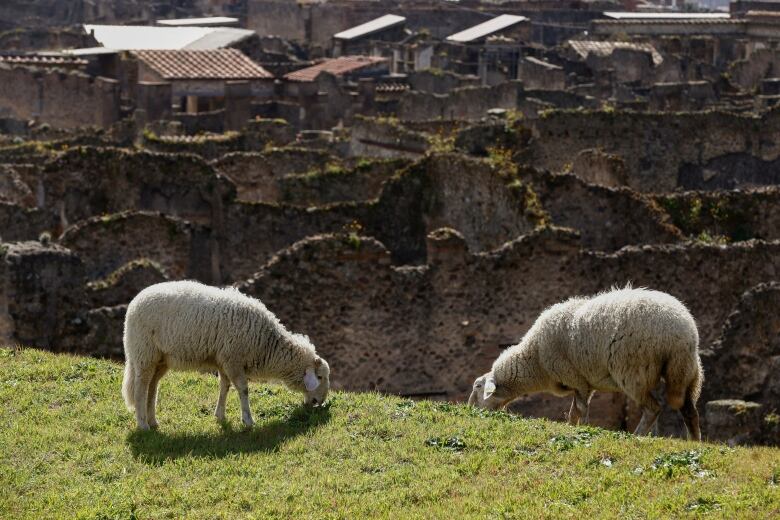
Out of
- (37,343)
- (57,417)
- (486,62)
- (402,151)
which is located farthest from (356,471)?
(486,62)

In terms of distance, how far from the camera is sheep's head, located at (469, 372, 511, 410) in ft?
47.9

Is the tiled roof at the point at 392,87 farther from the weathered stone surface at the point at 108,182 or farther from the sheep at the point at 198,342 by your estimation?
the sheep at the point at 198,342

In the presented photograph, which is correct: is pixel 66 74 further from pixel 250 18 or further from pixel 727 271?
pixel 250 18

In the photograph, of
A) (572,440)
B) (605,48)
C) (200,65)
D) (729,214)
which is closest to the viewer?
(572,440)

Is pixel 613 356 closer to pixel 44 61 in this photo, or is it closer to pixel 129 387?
pixel 129 387

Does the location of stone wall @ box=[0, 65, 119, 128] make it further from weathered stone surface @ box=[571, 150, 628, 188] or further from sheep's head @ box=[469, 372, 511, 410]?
sheep's head @ box=[469, 372, 511, 410]

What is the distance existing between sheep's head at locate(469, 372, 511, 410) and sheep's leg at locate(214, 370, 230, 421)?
2861 mm

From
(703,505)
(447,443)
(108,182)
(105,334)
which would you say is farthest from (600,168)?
(703,505)

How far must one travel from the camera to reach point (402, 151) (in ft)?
104

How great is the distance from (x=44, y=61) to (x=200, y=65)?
8.79 metres

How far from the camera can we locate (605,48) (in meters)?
57.4

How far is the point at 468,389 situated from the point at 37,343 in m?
5.13

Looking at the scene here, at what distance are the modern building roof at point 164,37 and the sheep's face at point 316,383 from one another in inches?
1774

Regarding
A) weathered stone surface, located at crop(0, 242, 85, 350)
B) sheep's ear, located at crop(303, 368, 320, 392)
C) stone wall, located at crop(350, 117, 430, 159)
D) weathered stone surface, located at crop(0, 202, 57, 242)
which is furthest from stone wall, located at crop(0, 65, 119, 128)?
sheep's ear, located at crop(303, 368, 320, 392)
